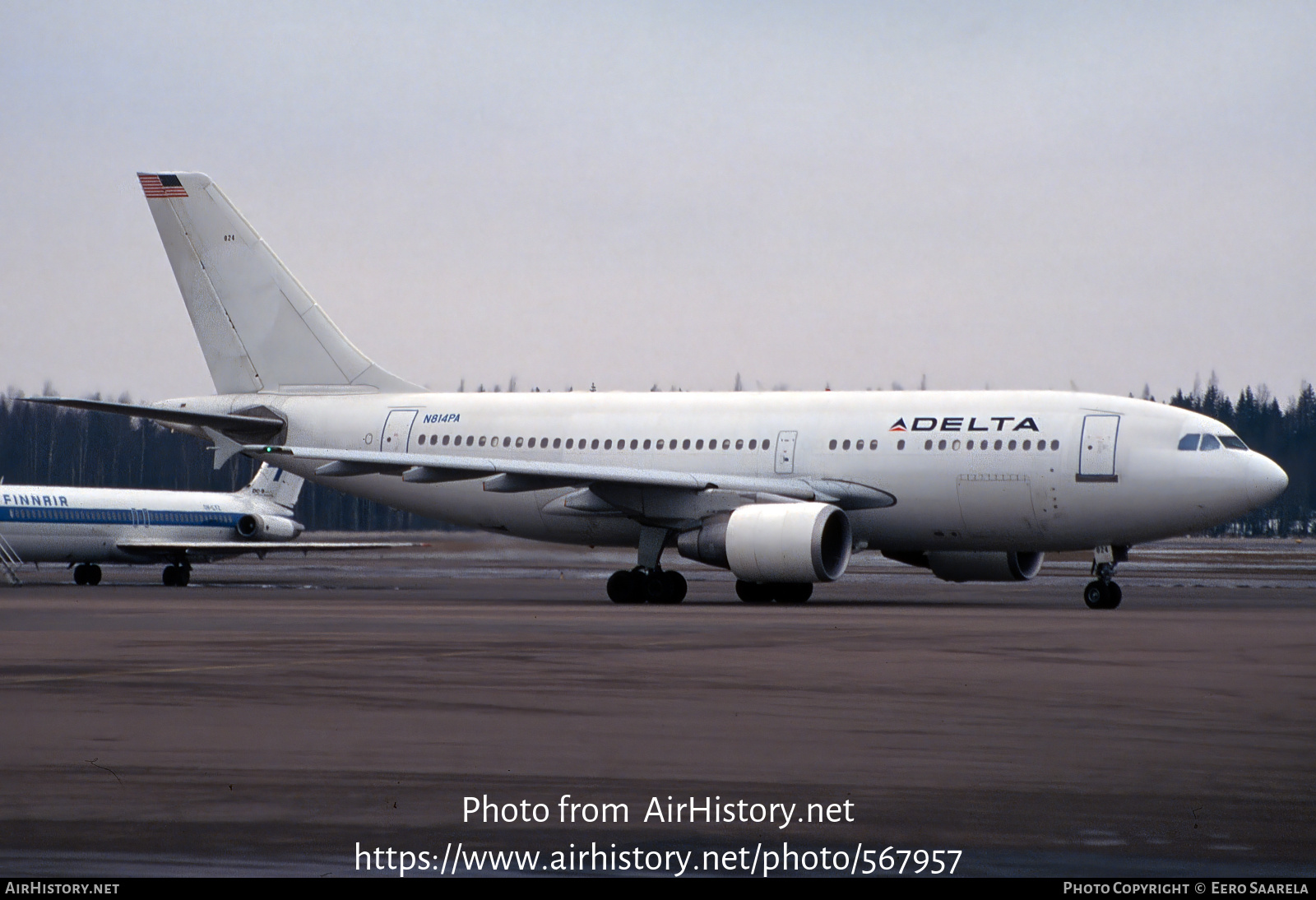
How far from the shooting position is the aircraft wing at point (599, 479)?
2953cm

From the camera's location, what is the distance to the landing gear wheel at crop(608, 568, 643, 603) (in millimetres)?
30219

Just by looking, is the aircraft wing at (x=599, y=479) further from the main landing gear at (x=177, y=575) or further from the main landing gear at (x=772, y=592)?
the main landing gear at (x=177, y=575)

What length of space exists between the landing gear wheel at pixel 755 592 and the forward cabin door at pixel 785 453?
2247 mm

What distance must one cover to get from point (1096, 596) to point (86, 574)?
1203 inches

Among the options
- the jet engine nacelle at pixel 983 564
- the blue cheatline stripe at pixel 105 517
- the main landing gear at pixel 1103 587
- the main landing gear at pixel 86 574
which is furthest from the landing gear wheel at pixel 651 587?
the blue cheatline stripe at pixel 105 517

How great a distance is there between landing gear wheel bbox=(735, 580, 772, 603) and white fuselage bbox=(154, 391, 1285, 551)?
208 centimetres

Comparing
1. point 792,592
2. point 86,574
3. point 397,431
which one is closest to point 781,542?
point 792,592

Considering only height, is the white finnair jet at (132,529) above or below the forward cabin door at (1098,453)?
below

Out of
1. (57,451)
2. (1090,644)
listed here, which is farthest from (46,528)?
(57,451)

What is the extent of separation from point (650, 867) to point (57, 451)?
93.6 m

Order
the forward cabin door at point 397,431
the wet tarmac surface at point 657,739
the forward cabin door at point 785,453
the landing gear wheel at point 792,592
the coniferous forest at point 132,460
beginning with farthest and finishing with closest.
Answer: the coniferous forest at point 132,460 < the forward cabin door at point 397,431 < the forward cabin door at point 785,453 < the landing gear wheel at point 792,592 < the wet tarmac surface at point 657,739

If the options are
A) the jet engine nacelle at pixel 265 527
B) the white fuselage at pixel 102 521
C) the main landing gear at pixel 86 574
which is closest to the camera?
the white fuselage at pixel 102 521
